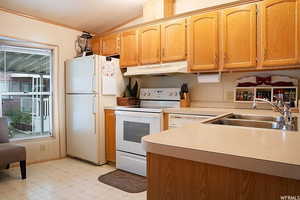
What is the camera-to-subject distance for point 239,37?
2.55 meters

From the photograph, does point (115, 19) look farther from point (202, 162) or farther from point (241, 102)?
point (202, 162)

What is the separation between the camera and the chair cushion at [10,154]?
2635 millimetres

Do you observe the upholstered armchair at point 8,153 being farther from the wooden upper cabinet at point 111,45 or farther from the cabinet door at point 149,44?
the cabinet door at point 149,44

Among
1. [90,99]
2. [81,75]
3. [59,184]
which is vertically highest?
[81,75]

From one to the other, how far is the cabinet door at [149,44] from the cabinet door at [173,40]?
90 millimetres

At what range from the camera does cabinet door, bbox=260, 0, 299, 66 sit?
226cm

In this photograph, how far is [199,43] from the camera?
2.82 metres

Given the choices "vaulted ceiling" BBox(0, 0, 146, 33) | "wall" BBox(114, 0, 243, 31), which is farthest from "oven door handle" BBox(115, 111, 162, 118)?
"vaulted ceiling" BBox(0, 0, 146, 33)

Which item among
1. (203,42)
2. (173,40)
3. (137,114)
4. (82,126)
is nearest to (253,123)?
(203,42)

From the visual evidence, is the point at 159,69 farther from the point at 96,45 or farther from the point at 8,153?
the point at 8,153

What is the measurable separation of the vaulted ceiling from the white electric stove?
1.43 m

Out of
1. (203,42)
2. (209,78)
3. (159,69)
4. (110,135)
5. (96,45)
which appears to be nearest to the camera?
(203,42)

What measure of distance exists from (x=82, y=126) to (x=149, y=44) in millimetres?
1715

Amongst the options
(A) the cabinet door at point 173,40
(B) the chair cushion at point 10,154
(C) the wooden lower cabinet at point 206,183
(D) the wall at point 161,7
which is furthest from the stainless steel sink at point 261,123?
→ (B) the chair cushion at point 10,154
